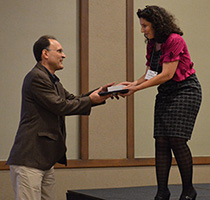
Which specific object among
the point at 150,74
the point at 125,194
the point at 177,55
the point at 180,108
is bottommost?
the point at 125,194

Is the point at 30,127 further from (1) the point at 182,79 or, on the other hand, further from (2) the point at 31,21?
(2) the point at 31,21

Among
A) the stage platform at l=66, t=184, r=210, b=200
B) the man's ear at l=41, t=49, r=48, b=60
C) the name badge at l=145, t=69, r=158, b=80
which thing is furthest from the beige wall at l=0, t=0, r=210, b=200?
the name badge at l=145, t=69, r=158, b=80

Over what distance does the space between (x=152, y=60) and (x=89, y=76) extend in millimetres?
1633

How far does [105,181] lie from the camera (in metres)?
4.44

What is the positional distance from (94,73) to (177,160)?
6.50ft

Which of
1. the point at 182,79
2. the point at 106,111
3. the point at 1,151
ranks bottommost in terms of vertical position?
the point at 1,151

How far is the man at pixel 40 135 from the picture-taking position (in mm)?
2588

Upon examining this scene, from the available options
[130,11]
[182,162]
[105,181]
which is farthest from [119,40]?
[182,162]

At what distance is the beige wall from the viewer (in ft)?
13.6

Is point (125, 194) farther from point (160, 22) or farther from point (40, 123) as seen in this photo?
point (160, 22)

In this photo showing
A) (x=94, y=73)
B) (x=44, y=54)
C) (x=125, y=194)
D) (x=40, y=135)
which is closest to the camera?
(x=40, y=135)

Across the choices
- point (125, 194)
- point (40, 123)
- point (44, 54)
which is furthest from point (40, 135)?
point (125, 194)

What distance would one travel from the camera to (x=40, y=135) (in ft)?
8.65

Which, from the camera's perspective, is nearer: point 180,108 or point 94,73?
point 180,108
